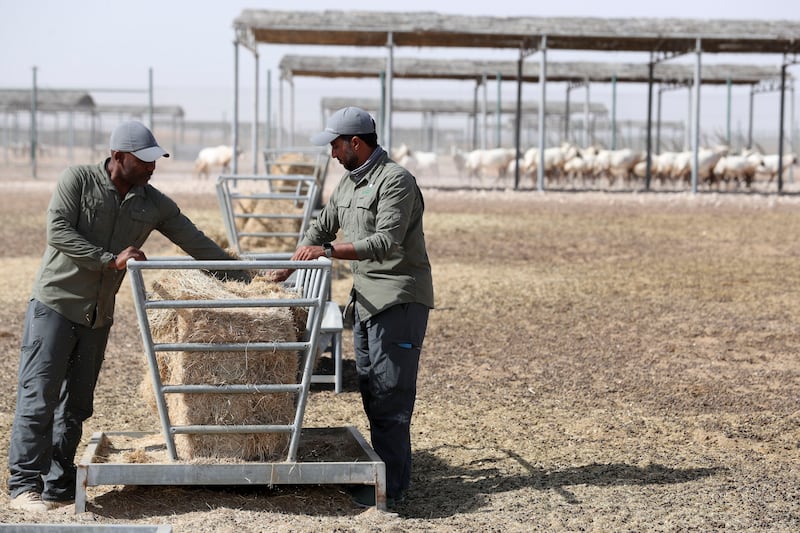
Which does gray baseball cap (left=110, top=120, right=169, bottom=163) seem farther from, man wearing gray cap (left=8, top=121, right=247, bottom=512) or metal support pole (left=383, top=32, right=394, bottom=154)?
metal support pole (left=383, top=32, right=394, bottom=154)

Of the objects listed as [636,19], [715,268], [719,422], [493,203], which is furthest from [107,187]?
[636,19]

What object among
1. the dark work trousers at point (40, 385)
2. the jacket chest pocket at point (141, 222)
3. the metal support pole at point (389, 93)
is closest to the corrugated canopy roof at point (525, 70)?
the metal support pole at point (389, 93)

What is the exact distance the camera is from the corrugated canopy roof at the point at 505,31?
81.6ft

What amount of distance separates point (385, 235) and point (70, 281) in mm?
1372

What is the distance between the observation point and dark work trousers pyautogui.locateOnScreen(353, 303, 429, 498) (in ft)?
16.3

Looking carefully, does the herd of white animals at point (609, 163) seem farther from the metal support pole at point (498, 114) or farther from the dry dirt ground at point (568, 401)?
the dry dirt ground at point (568, 401)

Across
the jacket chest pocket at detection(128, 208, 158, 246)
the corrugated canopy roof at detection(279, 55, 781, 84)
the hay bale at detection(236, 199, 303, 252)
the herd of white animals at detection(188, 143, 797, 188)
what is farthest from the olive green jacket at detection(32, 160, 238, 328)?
the corrugated canopy roof at detection(279, 55, 781, 84)

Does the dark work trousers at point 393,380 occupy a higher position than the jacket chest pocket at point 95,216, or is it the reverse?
the jacket chest pocket at point 95,216

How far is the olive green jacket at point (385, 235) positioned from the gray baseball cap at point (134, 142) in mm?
902

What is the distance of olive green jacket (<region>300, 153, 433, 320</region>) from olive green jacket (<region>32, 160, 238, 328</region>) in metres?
0.92

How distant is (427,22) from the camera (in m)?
25.4

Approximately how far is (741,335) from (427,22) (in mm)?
17213

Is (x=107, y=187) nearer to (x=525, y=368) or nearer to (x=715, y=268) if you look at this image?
(x=525, y=368)

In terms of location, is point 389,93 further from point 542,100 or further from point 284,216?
point 284,216
